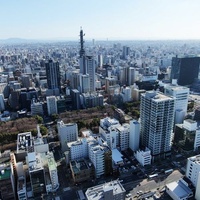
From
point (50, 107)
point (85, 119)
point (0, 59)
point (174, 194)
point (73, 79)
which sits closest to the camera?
point (174, 194)

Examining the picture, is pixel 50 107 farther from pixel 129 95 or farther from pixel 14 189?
pixel 14 189

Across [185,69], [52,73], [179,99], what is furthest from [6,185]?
[185,69]

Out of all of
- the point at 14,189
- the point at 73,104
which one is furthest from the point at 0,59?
the point at 14,189

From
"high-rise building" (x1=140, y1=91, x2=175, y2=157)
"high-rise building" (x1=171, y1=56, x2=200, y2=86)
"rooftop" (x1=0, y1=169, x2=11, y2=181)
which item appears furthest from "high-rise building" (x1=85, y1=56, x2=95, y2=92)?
"rooftop" (x1=0, y1=169, x2=11, y2=181)

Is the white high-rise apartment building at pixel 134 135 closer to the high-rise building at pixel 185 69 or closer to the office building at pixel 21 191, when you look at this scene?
the office building at pixel 21 191

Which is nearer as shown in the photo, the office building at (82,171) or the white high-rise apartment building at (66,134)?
the office building at (82,171)

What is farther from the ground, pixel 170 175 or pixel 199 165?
pixel 199 165

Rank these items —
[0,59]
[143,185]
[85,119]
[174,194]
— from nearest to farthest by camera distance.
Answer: [174,194] < [143,185] < [85,119] < [0,59]

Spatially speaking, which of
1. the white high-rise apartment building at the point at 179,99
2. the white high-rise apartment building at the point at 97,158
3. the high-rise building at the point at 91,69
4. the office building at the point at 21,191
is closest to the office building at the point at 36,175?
the office building at the point at 21,191
